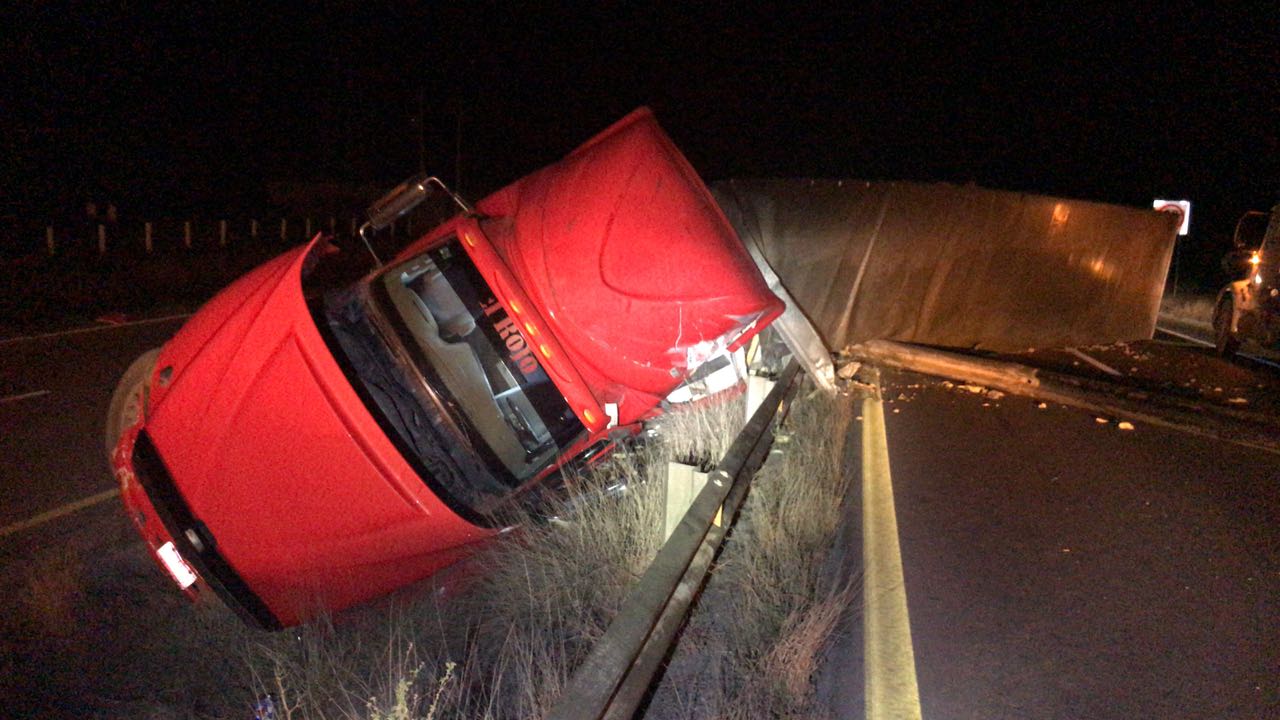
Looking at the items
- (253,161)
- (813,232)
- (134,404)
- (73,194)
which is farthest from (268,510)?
(253,161)

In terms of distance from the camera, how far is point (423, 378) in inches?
169

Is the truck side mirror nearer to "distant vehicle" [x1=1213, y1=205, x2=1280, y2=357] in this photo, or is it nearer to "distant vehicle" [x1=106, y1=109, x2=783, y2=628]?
"distant vehicle" [x1=106, y1=109, x2=783, y2=628]

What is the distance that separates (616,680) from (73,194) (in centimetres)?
3515

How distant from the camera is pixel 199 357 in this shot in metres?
4.25

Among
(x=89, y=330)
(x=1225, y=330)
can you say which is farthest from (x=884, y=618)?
(x=89, y=330)

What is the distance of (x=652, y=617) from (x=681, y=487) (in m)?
1.30

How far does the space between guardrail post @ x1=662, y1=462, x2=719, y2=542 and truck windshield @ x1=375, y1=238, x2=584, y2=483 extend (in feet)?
1.70

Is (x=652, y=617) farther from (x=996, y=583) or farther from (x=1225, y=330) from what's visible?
(x=1225, y=330)

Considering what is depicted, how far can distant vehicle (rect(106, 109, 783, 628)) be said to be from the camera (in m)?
3.84

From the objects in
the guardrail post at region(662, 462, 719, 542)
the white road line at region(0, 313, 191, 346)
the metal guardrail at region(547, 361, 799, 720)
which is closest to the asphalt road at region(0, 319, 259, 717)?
the metal guardrail at region(547, 361, 799, 720)

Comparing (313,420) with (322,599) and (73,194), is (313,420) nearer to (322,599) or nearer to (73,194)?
(322,599)

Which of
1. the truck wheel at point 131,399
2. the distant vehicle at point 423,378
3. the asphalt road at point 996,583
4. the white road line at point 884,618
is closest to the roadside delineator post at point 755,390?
the white road line at point 884,618

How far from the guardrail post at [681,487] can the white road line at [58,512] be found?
152 inches

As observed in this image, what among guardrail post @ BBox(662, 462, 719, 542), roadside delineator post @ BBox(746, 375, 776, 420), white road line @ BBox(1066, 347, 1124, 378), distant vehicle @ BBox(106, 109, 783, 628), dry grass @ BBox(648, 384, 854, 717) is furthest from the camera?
white road line @ BBox(1066, 347, 1124, 378)
